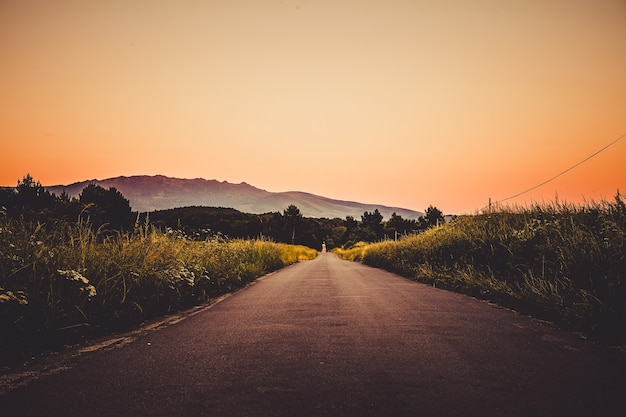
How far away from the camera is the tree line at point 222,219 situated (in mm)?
32062

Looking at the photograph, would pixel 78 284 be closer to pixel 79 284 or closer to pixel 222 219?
pixel 79 284

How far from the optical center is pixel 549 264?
7203 millimetres

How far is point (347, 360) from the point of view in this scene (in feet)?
11.7

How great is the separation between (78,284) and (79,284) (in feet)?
0.05

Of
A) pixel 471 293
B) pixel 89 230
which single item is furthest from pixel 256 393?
pixel 471 293

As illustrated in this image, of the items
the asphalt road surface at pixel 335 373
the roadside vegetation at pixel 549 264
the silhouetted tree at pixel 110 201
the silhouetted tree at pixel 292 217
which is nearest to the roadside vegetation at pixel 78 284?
the asphalt road surface at pixel 335 373

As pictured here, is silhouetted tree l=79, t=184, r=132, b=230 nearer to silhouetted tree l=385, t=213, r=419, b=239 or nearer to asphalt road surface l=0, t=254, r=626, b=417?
asphalt road surface l=0, t=254, r=626, b=417

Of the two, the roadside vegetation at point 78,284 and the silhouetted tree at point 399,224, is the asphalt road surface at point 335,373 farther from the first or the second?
the silhouetted tree at point 399,224

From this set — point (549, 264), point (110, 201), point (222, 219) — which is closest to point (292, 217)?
point (222, 219)

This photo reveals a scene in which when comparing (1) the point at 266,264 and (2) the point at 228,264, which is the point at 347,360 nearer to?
(2) the point at 228,264

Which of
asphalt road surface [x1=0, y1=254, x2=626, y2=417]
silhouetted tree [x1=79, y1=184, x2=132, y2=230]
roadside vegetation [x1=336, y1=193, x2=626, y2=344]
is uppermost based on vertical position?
silhouetted tree [x1=79, y1=184, x2=132, y2=230]

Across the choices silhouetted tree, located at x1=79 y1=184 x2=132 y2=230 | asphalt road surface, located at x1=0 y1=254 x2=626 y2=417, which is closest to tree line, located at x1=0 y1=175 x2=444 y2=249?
silhouetted tree, located at x1=79 y1=184 x2=132 y2=230

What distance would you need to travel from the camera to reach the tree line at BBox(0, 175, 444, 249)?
1262 inches

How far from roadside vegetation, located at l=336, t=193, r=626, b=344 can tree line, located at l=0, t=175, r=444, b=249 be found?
7.98m
